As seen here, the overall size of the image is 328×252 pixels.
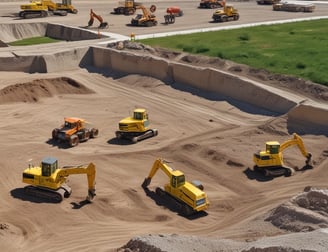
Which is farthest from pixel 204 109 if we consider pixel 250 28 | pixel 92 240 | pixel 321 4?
pixel 321 4

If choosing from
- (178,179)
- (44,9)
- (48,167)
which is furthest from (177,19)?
(178,179)

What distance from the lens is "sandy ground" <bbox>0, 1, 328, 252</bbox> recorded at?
19266mm

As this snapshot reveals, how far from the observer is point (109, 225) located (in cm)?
1983

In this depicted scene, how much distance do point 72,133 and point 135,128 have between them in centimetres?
273

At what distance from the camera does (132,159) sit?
25906 mm

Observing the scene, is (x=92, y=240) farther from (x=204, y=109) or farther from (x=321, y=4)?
(x=321, y=4)

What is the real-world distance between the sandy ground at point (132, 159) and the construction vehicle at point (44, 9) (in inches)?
735

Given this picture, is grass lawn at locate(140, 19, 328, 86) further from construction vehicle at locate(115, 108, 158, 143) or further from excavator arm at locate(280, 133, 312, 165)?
construction vehicle at locate(115, 108, 158, 143)

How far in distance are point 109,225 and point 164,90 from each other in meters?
16.8

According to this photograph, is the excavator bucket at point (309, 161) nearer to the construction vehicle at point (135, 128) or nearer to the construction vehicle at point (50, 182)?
the construction vehicle at point (135, 128)

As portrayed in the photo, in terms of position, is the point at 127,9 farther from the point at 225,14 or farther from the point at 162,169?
the point at 162,169

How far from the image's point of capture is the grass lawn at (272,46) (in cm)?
3428

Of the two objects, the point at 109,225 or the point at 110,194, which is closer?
the point at 109,225

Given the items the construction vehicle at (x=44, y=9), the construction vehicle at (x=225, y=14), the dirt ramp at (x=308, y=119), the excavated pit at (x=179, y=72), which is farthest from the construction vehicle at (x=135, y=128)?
the construction vehicle at (x=44, y=9)
